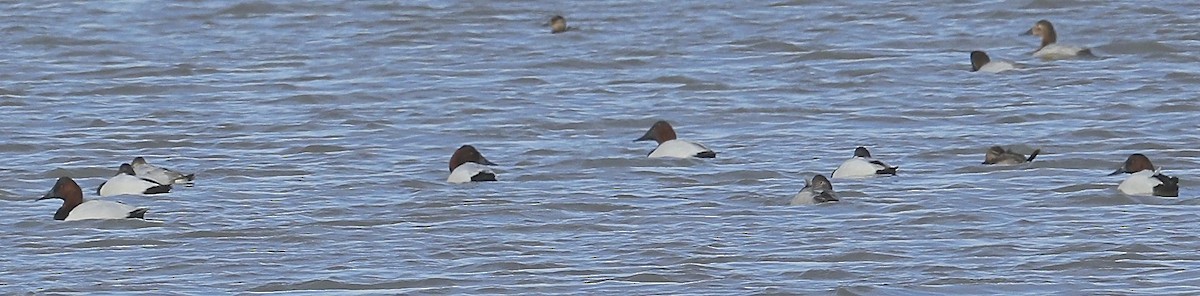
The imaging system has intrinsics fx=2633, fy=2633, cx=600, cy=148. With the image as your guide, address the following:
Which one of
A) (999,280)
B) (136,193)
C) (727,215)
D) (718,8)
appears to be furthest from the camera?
(718,8)

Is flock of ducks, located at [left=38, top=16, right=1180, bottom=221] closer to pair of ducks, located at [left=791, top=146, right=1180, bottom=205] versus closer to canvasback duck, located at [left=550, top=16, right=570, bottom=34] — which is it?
pair of ducks, located at [left=791, top=146, right=1180, bottom=205]

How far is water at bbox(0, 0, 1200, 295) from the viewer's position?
32.4 ft

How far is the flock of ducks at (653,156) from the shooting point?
37.7 feet

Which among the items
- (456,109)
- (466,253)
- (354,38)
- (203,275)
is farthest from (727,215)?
(354,38)

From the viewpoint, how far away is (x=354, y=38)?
21812mm

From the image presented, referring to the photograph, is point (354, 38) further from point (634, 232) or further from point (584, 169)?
point (634, 232)

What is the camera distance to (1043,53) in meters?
18.7

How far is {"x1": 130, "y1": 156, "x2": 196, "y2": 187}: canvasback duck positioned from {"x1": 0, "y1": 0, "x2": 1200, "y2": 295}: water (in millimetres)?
148

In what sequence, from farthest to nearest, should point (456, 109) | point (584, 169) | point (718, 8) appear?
point (718, 8) < point (456, 109) < point (584, 169)

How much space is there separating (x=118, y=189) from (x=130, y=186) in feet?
0.20

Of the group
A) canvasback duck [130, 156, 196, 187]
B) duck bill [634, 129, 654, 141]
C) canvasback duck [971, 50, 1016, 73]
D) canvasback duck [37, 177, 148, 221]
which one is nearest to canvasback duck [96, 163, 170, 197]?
canvasback duck [130, 156, 196, 187]

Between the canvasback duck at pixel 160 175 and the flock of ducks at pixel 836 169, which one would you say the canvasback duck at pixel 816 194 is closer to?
the flock of ducks at pixel 836 169

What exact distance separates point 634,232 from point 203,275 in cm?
193

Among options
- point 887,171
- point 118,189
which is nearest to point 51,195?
point 118,189
